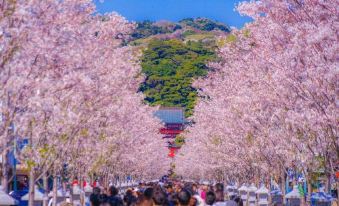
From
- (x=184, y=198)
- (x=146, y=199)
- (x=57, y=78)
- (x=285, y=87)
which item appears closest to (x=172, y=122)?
(x=285, y=87)

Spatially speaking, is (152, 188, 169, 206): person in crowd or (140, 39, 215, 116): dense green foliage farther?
(140, 39, 215, 116): dense green foliage

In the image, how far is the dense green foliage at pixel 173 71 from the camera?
477 ft

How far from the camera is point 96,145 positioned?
27.0 m

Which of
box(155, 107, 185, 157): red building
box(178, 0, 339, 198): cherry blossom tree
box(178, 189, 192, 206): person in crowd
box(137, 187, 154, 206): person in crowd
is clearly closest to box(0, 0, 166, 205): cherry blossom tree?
box(137, 187, 154, 206): person in crowd

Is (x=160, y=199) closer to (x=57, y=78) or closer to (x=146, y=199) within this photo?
(x=146, y=199)

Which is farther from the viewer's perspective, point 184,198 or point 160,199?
point 160,199

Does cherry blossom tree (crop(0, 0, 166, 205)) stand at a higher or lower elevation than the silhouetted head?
higher

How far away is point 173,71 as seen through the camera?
159 metres

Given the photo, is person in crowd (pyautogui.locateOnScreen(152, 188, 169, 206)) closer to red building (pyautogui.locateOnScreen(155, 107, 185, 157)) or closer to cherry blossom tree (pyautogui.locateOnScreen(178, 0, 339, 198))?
cherry blossom tree (pyautogui.locateOnScreen(178, 0, 339, 198))

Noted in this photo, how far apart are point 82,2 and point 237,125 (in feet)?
49.0

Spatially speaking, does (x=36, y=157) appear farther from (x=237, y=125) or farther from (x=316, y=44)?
(x=237, y=125)

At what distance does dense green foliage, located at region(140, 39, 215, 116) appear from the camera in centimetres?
14550

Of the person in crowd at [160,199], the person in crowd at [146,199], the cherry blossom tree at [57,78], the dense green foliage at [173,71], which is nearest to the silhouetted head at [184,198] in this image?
the person in crowd at [160,199]

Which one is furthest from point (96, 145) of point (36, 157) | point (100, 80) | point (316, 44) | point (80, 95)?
point (316, 44)
